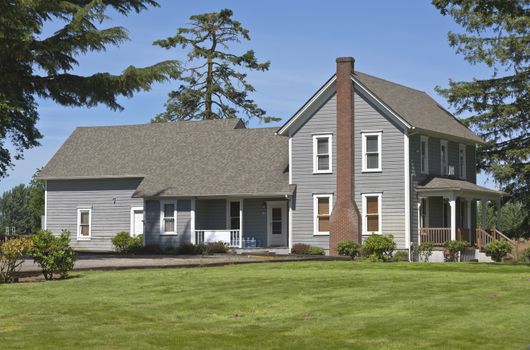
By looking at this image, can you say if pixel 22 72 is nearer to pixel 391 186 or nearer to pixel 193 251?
pixel 193 251

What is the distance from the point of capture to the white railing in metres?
47.0

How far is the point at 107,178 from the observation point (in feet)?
171

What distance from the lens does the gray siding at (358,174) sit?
42719mm

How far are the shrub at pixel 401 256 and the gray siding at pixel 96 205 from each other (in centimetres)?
1640

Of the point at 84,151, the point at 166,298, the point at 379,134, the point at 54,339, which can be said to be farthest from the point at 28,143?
the point at 54,339

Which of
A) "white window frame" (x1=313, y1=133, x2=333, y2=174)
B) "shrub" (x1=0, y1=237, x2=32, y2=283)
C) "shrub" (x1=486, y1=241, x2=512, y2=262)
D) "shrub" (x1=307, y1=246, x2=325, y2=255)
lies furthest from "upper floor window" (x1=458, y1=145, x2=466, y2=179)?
"shrub" (x1=0, y1=237, x2=32, y2=283)

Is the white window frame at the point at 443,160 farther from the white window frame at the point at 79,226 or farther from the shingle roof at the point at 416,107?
the white window frame at the point at 79,226

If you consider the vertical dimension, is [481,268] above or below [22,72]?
below

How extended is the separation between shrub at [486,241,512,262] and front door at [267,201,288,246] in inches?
414

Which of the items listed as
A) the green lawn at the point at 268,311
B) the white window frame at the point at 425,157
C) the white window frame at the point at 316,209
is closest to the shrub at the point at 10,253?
the green lawn at the point at 268,311

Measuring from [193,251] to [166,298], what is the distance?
81.0 ft

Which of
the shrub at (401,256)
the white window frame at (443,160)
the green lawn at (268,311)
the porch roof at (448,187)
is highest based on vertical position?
the white window frame at (443,160)

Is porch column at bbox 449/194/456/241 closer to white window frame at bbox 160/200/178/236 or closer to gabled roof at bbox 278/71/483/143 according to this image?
gabled roof at bbox 278/71/483/143

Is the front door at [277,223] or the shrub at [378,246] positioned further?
the front door at [277,223]
